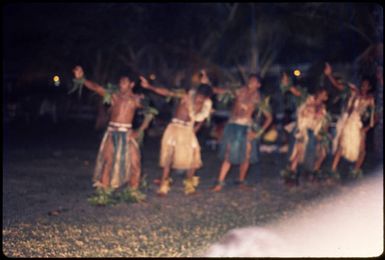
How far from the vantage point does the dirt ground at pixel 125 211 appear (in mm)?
5262

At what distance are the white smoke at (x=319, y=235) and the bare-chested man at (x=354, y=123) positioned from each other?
6.31 feet

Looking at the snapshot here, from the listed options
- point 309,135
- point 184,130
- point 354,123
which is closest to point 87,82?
point 184,130

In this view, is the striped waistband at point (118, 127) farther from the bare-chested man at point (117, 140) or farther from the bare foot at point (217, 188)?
the bare foot at point (217, 188)

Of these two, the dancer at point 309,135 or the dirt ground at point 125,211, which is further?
the dancer at point 309,135

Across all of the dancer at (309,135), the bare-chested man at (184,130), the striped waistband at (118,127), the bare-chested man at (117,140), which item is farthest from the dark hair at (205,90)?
the dancer at (309,135)

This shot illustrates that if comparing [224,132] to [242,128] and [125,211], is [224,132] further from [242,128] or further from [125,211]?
[125,211]

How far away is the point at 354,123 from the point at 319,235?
4.16 meters

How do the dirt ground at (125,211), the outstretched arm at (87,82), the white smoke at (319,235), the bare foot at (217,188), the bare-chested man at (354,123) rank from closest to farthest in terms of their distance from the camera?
1. the white smoke at (319,235)
2. the dirt ground at (125,211)
3. the outstretched arm at (87,82)
4. the bare foot at (217,188)
5. the bare-chested man at (354,123)

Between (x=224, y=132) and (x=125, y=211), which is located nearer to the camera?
(x=125, y=211)

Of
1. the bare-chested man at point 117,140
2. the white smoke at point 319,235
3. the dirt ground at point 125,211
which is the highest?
the bare-chested man at point 117,140

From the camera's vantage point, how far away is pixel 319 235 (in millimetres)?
5863

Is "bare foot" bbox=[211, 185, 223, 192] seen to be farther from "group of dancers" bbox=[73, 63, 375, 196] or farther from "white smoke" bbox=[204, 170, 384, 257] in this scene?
"white smoke" bbox=[204, 170, 384, 257]

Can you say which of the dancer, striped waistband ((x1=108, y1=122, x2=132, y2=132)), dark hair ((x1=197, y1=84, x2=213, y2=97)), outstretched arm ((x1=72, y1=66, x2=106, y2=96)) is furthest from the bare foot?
outstretched arm ((x1=72, y1=66, x2=106, y2=96))

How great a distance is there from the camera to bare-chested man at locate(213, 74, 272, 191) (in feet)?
27.6
